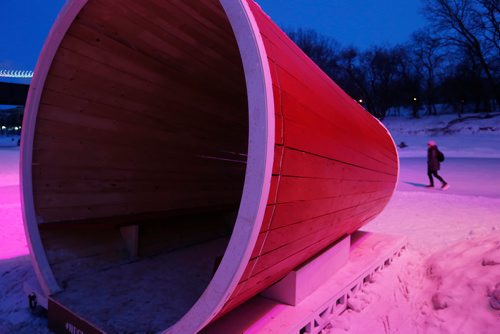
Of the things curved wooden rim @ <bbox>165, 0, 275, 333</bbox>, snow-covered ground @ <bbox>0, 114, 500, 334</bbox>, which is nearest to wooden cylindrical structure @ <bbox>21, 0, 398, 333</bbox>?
curved wooden rim @ <bbox>165, 0, 275, 333</bbox>

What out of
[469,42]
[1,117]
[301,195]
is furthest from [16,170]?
[1,117]

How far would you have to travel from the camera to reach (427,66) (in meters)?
38.8

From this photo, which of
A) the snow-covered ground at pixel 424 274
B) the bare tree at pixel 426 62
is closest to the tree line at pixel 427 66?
the bare tree at pixel 426 62

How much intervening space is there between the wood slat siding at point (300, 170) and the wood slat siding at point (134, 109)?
38.7 inches

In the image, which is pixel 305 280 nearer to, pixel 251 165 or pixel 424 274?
pixel 251 165

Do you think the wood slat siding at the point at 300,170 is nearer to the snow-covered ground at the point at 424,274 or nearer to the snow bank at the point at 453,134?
the snow-covered ground at the point at 424,274

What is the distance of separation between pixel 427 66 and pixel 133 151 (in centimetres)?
4167

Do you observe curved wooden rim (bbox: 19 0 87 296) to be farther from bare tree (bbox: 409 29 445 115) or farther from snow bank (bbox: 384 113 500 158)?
bare tree (bbox: 409 29 445 115)

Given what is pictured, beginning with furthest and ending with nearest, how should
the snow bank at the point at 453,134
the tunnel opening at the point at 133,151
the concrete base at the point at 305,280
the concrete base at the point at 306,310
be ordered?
the snow bank at the point at 453,134 → the tunnel opening at the point at 133,151 → the concrete base at the point at 305,280 → the concrete base at the point at 306,310

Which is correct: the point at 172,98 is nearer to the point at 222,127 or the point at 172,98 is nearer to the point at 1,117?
Answer: the point at 222,127

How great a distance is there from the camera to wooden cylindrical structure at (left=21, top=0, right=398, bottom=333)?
171 centimetres

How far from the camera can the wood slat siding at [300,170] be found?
1.72 metres

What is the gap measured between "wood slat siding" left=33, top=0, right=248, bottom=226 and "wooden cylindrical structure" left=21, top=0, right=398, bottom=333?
1cm

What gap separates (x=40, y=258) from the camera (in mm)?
2857
